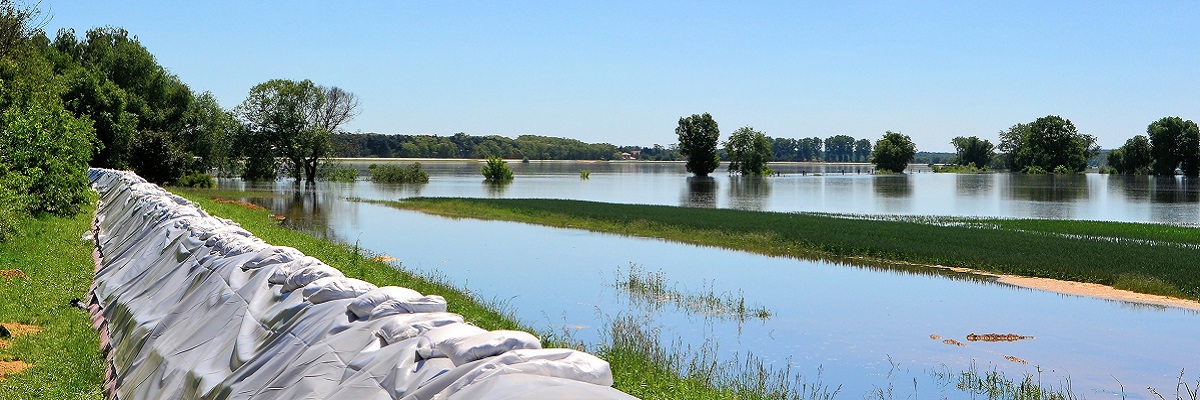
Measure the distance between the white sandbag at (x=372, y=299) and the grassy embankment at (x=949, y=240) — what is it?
57.8ft

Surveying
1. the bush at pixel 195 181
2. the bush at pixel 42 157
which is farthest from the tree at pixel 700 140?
the bush at pixel 42 157

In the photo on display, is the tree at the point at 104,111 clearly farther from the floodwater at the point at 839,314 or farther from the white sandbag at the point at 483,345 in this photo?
the white sandbag at the point at 483,345

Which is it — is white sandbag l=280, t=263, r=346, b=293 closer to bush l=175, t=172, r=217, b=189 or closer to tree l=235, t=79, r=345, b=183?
bush l=175, t=172, r=217, b=189

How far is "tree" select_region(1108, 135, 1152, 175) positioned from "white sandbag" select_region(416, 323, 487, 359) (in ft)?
492

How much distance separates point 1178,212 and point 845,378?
139 feet

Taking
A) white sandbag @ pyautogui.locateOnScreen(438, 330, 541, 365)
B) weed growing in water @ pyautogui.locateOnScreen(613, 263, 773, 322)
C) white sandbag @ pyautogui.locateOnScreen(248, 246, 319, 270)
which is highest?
white sandbag @ pyautogui.locateOnScreen(248, 246, 319, 270)

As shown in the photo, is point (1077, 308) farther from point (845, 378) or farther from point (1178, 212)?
point (1178, 212)

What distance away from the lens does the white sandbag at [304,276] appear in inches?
299

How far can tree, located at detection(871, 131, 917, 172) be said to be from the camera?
151 metres

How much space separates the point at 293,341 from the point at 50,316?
5.57m

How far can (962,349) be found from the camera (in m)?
14.4

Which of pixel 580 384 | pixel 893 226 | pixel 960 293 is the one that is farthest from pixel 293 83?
pixel 580 384

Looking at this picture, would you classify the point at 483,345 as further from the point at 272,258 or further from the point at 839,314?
the point at 839,314

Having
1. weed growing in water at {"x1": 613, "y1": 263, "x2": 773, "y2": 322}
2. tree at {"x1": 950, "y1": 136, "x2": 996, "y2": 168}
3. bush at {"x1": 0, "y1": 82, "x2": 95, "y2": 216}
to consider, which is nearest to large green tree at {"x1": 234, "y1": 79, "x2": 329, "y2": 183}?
bush at {"x1": 0, "y1": 82, "x2": 95, "y2": 216}
